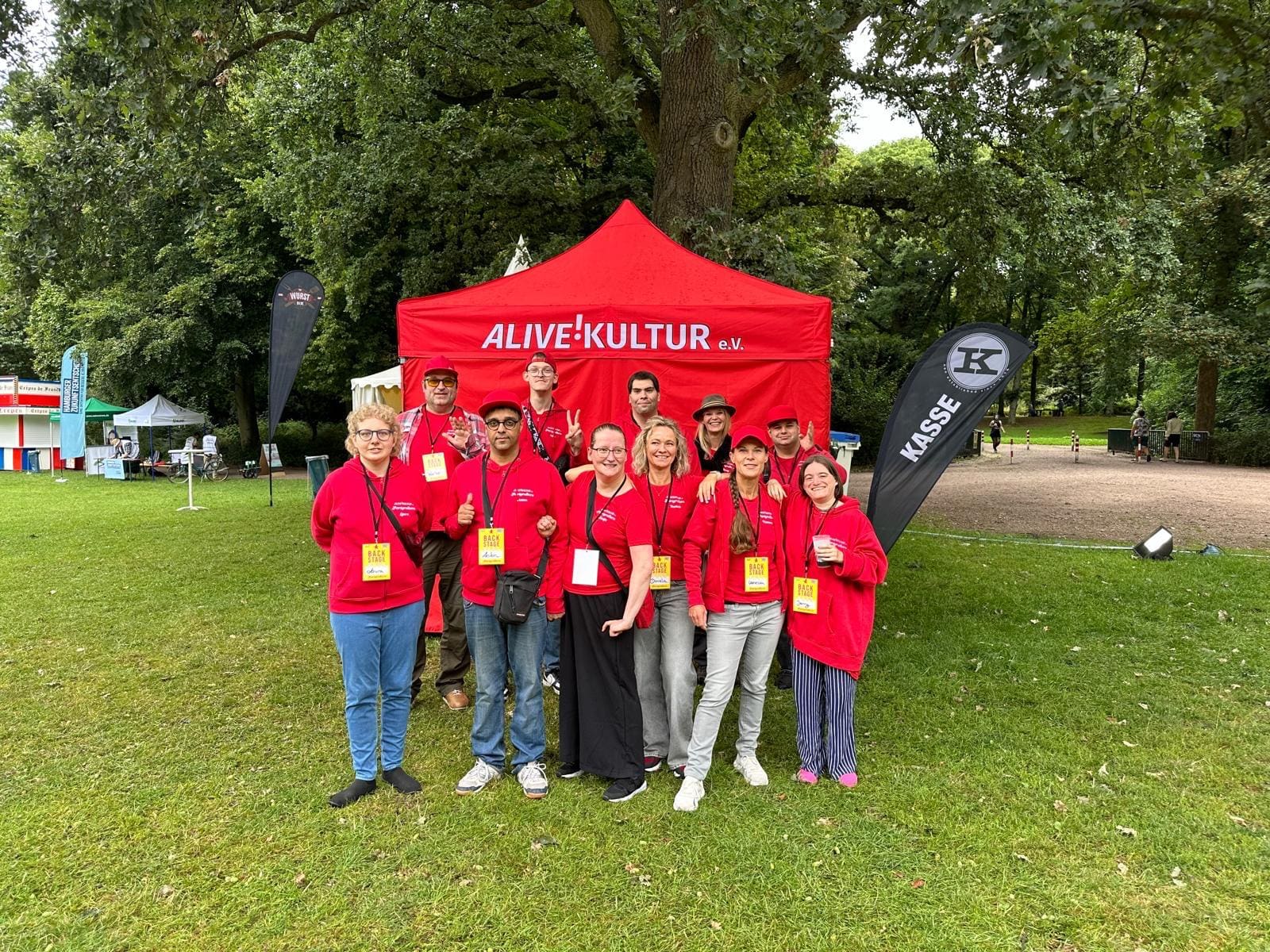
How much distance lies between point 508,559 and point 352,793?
4.40ft

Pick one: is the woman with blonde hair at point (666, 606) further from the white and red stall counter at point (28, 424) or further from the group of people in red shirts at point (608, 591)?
the white and red stall counter at point (28, 424)

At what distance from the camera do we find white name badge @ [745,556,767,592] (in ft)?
12.2

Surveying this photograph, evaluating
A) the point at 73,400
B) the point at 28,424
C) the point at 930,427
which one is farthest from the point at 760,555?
the point at 28,424

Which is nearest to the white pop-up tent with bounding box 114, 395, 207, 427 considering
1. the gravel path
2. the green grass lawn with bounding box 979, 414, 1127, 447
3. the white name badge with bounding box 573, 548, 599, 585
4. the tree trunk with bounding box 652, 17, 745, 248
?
the gravel path

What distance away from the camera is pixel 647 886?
313 cm

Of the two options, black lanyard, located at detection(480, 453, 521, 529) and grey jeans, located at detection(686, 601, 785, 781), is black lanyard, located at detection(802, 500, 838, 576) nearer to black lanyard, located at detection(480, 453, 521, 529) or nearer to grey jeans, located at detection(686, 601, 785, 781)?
grey jeans, located at detection(686, 601, 785, 781)

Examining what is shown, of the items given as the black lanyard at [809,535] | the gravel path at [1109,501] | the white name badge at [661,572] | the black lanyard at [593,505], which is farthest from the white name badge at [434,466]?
the gravel path at [1109,501]

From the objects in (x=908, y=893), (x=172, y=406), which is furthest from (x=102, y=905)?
(x=172, y=406)

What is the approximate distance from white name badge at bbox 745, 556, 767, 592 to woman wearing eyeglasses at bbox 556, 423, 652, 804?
0.47 m

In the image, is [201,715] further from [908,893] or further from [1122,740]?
[1122,740]

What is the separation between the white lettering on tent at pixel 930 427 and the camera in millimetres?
5594

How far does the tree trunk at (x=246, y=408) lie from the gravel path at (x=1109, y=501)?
774 inches

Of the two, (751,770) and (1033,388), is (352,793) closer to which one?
(751,770)

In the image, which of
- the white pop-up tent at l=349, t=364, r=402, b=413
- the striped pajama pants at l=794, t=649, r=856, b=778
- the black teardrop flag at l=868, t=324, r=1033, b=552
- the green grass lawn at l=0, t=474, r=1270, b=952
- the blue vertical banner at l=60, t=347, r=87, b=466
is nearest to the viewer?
the green grass lawn at l=0, t=474, r=1270, b=952
